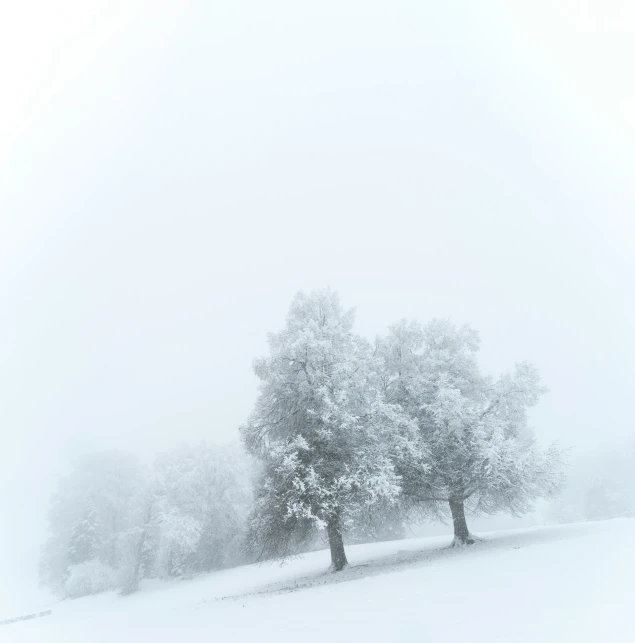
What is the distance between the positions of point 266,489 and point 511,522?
260 feet

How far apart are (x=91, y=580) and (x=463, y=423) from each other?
3677 cm

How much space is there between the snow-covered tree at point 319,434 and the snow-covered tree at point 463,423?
1844 mm

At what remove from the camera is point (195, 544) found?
36562 millimetres

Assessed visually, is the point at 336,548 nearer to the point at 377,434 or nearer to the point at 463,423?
the point at 377,434

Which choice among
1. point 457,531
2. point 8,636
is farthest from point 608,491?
point 8,636

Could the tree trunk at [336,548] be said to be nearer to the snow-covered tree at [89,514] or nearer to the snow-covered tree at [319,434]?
the snow-covered tree at [319,434]

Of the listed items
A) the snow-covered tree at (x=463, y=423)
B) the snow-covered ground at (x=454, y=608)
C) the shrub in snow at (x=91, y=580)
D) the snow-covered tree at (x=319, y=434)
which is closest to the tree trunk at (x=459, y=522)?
the snow-covered tree at (x=463, y=423)

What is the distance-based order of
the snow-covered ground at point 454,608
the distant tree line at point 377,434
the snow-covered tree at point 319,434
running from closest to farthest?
the snow-covered ground at point 454,608 < the snow-covered tree at point 319,434 < the distant tree line at point 377,434

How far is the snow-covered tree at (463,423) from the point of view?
20.9 metres

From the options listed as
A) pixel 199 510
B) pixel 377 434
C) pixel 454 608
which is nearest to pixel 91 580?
pixel 199 510

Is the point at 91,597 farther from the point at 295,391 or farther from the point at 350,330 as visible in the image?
the point at 350,330

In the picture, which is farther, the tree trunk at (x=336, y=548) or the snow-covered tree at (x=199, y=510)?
the snow-covered tree at (x=199, y=510)

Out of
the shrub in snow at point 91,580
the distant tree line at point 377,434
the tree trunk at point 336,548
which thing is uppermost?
the distant tree line at point 377,434

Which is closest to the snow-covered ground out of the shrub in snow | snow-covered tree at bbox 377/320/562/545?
snow-covered tree at bbox 377/320/562/545
